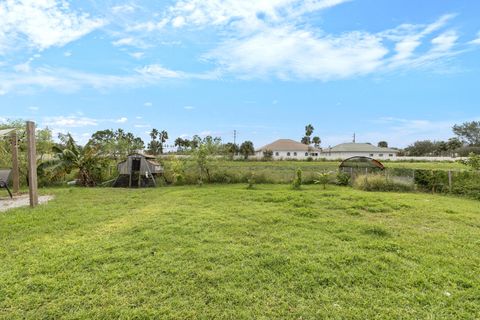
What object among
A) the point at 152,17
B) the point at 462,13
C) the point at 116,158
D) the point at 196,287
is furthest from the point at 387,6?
the point at 116,158

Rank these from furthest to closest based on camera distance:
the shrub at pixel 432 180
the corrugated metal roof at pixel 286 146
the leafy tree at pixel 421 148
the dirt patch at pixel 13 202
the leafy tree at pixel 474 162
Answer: the leafy tree at pixel 421 148
the corrugated metal roof at pixel 286 146
the shrub at pixel 432 180
the leafy tree at pixel 474 162
the dirt patch at pixel 13 202

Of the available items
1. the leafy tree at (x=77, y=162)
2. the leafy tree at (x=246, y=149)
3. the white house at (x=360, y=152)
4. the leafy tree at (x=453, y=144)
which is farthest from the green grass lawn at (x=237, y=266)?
the leafy tree at (x=453, y=144)

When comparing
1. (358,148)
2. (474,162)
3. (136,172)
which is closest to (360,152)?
(358,148)

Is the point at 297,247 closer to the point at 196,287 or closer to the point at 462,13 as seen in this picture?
the point at 196,287

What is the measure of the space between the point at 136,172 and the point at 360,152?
50.0 meters

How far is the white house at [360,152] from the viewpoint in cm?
5359

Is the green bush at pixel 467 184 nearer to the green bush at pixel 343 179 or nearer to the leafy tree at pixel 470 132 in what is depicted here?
the green bush at pixel 343 179

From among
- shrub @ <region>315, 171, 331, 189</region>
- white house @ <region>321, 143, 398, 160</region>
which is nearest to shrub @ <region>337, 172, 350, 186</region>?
shrub @ <region>315, 171, 331, 189</region>

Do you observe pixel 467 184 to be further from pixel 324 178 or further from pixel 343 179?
pixel 324 178

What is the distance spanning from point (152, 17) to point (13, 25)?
447 cm

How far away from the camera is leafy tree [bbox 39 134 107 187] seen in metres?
12.8

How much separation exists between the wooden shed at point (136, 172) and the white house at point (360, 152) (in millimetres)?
46254

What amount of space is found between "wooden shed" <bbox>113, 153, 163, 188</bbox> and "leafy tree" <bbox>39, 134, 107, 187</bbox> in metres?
1.12

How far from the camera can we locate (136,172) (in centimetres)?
1383
